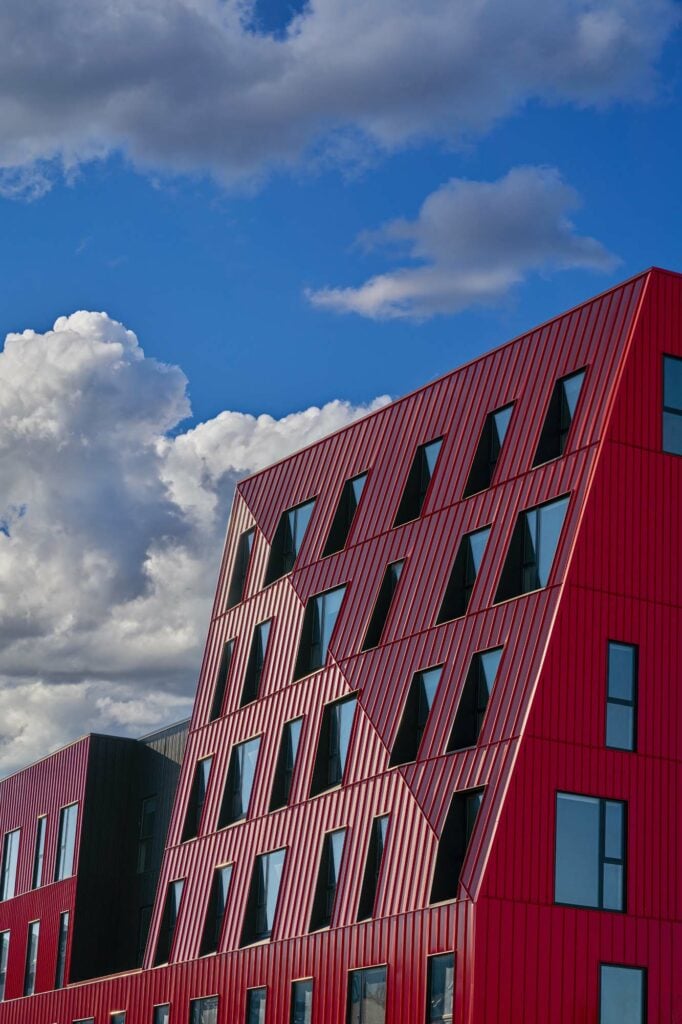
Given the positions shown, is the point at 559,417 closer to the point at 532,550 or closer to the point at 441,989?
the point at 532,550

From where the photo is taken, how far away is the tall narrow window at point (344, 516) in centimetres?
4943

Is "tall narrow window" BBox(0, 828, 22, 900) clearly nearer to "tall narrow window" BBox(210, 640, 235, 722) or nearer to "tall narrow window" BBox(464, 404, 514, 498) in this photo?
"tall narrow window" BBox(210, 640, 235, 722)

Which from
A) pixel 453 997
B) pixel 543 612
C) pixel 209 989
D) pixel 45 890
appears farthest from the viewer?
pixel 45 890

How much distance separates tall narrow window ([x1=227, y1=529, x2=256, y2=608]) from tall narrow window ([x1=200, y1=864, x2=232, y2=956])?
9130mm

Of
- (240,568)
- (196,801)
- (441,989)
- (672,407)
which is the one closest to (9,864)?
(196,801)

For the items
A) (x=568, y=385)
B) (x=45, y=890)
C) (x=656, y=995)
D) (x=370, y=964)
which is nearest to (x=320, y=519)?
(x=568, y=385)

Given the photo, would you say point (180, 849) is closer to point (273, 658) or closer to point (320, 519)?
point (273, 658)

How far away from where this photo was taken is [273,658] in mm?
51031

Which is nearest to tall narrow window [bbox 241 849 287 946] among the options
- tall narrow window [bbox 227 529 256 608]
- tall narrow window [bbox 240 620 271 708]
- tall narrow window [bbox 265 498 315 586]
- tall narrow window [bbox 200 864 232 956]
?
tall narrow window [bbox 200 864 232 956]

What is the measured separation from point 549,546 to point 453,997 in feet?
35.1

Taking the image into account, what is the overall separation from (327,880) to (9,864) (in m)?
29.9

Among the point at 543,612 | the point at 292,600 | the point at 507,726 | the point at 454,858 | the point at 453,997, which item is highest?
the point at 292,600

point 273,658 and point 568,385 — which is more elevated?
point 568,385

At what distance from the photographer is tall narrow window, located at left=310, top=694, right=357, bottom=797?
45656mm
